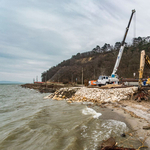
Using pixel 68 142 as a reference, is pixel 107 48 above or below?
above

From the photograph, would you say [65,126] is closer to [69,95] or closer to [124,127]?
[124,127]

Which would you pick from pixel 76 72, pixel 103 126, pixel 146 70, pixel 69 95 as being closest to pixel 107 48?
pixel 76 72

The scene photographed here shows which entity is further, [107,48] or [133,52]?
[107,48]

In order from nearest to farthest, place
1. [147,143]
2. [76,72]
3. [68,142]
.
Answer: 1. [147,143]
2. [68,142]
3. [76,72]

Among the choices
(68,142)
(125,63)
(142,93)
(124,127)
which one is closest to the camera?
(68,142)

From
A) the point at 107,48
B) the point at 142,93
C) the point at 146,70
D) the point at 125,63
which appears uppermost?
the point at 107,48

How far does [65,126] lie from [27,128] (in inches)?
86.3

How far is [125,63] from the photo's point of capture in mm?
59750

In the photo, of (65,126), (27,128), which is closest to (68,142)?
(65,126)

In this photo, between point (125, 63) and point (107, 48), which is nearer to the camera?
point (125, 63)

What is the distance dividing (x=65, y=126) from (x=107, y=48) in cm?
10427

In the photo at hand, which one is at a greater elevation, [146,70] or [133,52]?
[133,52]

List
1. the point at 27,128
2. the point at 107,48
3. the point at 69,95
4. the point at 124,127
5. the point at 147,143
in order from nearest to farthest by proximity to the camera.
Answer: the point at 147,143 < the point at 124,127 < the point at 27,128 < the point at 69,95 < the point at 107,48

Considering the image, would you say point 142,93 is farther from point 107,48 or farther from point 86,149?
point 107,48
